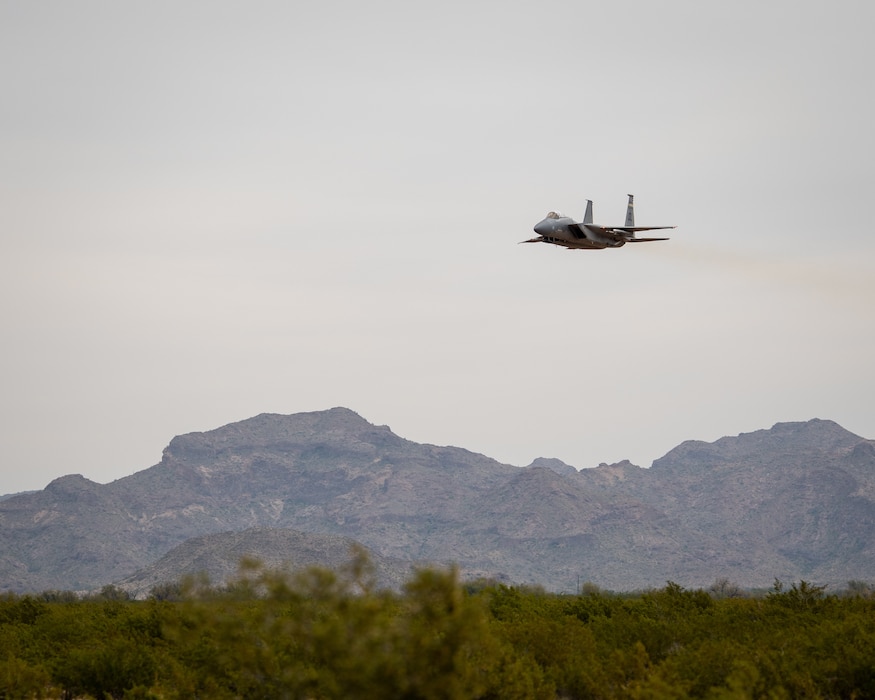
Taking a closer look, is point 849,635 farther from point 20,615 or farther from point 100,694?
point 20,615

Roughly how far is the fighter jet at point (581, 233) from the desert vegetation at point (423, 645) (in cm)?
2091

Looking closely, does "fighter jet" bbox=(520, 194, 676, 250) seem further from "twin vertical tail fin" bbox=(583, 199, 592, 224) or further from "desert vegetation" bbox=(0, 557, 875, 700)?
"desert vegetation" bbox=(0, 557, 875, 700)

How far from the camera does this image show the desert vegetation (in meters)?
22.0

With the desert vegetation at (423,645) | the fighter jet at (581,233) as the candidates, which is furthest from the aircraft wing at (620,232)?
the desert vegetation at (423,645)

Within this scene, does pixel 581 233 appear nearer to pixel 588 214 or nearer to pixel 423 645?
pixel 588 214

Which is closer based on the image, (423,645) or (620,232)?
(423,645)

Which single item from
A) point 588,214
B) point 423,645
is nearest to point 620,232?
point 588,214

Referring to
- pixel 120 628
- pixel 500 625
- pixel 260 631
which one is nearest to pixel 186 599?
pixel 260 631

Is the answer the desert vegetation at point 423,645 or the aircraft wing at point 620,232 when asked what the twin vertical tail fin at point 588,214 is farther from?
the desert vegetation at point 423,645

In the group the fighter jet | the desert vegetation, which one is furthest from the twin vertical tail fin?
the desert vegetation

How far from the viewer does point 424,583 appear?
72.5ft

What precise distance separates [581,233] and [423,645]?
141 ft

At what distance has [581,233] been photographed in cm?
6184

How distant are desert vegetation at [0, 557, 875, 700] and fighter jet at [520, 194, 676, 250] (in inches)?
823
